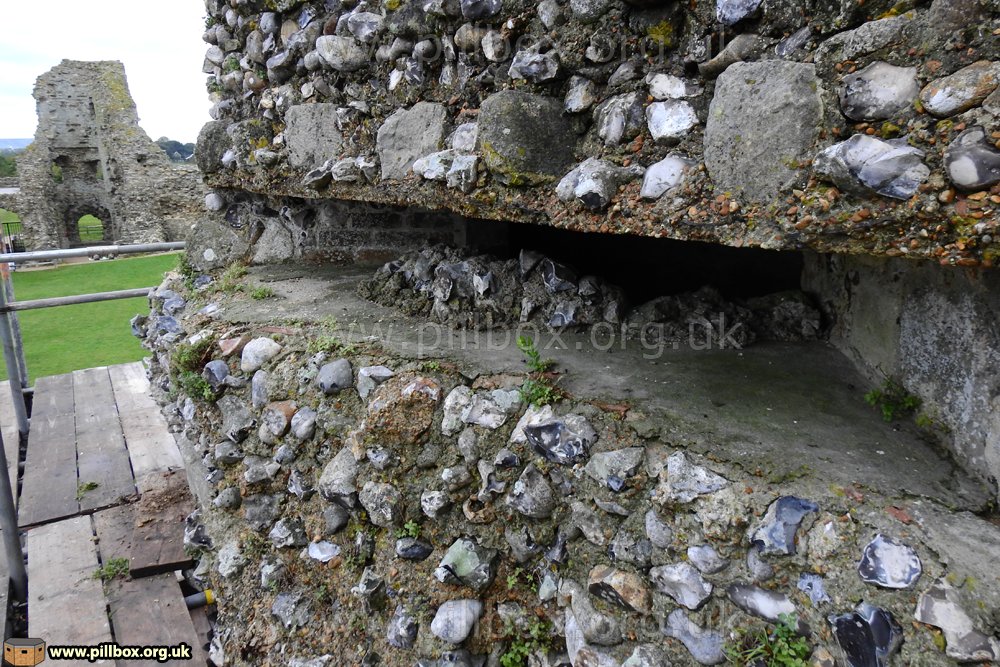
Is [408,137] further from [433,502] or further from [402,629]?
[402,629]

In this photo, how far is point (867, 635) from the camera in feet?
3.89

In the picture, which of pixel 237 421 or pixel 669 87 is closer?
pixel 669 87

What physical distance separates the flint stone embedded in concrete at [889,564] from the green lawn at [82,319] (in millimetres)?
8181

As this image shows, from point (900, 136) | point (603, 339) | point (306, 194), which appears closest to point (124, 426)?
point (306, 194)

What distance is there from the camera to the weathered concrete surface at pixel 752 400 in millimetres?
1423

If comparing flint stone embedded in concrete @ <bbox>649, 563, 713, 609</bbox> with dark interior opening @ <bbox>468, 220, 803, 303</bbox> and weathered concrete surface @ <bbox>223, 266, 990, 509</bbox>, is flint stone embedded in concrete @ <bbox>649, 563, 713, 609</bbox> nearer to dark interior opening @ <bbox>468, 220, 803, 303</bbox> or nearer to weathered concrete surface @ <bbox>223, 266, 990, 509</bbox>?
weathered concrete surface @ <bbox>223, 266, 990, 509</bbox>

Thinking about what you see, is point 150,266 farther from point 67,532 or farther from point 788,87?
point 788,87

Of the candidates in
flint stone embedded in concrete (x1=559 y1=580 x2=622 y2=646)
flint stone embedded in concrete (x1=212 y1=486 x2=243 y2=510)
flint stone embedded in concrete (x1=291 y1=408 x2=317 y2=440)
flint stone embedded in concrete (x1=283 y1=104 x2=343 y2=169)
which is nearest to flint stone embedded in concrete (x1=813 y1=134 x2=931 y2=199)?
flint stone embedded in concrete (x1=559 y1=580 x2=622 y2=646)

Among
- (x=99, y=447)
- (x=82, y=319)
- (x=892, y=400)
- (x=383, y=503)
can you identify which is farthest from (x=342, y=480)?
(x=82, y=319)

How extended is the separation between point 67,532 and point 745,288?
3.78 meters

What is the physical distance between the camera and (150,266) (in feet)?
44.1

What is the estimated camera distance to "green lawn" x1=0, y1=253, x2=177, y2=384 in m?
7.86

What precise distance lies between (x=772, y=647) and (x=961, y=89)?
1.08 m

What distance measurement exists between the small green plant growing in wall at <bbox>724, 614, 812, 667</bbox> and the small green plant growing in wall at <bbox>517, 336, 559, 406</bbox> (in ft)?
2.48
